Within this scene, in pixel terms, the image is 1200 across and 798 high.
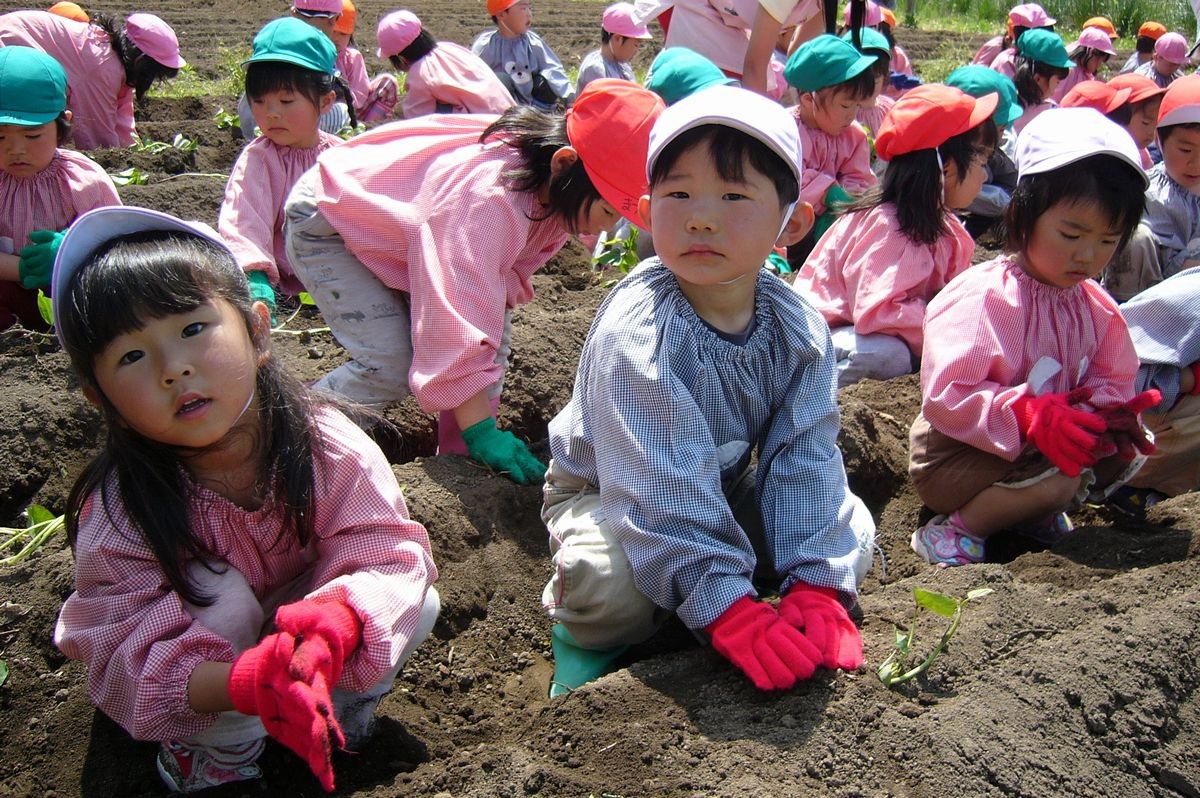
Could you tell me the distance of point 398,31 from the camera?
773cm

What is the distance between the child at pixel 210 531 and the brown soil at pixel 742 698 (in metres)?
0.27

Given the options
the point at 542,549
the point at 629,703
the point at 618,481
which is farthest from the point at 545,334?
the point at 629,703

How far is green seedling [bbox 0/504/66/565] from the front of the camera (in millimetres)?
2809

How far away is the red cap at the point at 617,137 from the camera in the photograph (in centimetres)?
286

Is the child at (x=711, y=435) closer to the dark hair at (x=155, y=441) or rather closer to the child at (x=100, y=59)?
the dark hair at (x=155, y=441)

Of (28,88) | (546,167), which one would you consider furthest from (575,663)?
(28,88)

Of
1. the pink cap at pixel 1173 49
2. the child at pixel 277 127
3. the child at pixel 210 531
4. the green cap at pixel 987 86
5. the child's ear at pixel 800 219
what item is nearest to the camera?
the child at pixel 210 531

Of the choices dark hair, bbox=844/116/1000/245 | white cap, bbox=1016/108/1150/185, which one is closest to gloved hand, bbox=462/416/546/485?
white cap, bbox=1016/108/1150/185

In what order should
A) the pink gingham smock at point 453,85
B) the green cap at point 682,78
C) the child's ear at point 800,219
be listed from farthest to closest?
the pink gingham smock at point 453,85 → the green cap at point 682,78 → the child's ear at point 800,219

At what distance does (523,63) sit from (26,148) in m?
5.30

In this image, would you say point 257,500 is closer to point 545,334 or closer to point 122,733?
point 122,733

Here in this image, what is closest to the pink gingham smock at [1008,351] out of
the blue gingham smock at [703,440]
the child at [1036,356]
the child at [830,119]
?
the child at [1036,356]

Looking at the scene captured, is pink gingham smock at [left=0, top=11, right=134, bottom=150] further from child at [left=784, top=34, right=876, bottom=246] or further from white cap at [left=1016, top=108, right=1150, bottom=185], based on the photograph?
white cap at [left=1016, top=108, right=1150, bottom=185]

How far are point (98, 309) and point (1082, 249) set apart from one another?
2.54 metres
